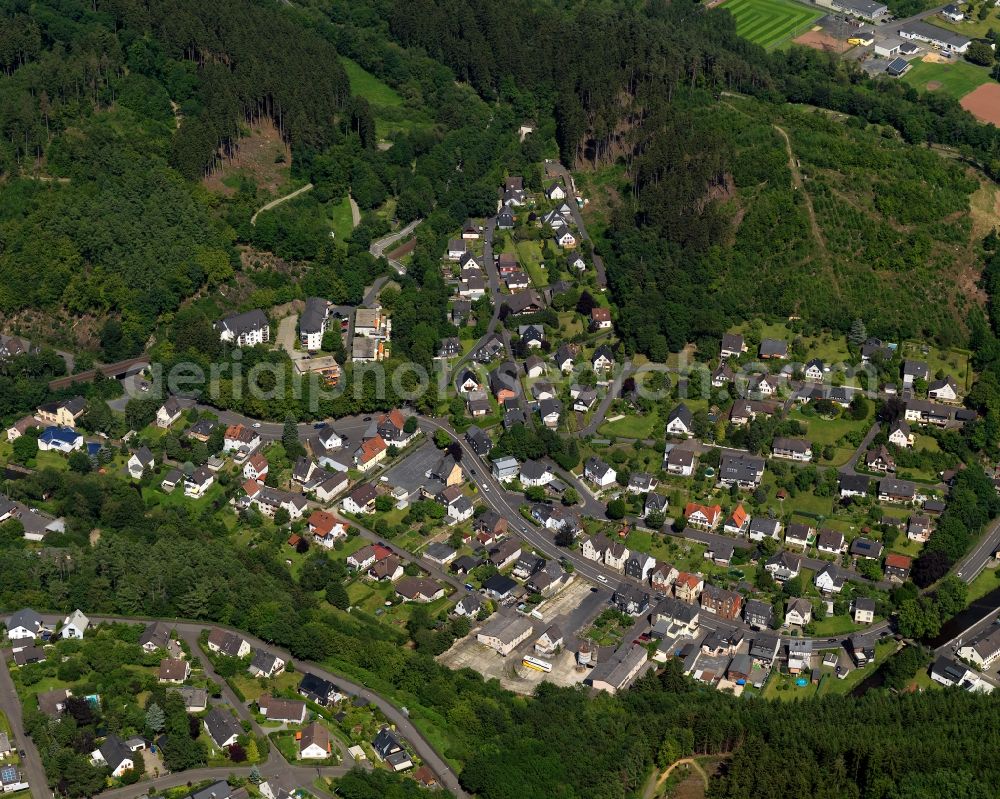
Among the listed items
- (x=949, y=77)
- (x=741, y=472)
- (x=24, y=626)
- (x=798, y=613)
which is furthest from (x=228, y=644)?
(x=949, y=77)

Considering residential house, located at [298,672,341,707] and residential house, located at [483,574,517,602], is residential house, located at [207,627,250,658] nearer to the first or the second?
residential house, located at [298,672,341,707]

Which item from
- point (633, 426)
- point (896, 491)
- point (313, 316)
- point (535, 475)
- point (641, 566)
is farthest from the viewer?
point (313, 316)

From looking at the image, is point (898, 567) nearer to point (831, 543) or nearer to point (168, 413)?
point (831, 543)

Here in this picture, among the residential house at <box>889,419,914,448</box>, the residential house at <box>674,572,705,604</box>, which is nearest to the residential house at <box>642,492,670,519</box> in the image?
the residential house at <box>674,572,705,604</box>

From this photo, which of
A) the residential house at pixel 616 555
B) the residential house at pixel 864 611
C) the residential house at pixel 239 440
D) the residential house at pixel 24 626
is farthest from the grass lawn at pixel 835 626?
the residential house at pixel 24 626

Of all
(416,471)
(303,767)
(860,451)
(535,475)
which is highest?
(303,767)

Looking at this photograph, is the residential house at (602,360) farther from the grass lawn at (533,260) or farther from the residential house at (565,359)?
the grass lawn at (533,260)
